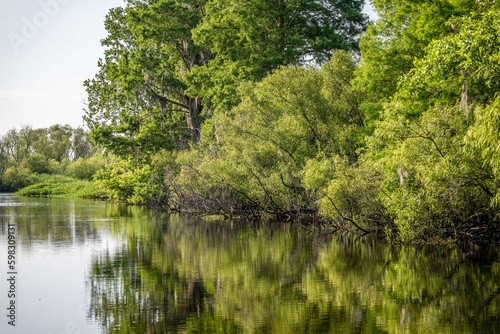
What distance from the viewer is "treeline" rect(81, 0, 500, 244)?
1880cm

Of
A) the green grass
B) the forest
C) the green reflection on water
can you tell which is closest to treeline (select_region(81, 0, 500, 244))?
the forest

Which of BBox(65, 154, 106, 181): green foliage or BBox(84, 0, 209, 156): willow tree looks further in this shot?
BBox(65, 154, 106, 181): green foliage

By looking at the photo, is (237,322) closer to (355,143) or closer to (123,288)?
(123,288)

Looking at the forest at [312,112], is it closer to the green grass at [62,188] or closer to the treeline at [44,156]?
the green grass at [62,188]

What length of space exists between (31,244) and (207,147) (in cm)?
1477

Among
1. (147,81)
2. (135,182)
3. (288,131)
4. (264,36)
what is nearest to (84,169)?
(135,182)

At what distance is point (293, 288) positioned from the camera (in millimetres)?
15727

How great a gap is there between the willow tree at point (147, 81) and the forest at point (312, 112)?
0.09 m

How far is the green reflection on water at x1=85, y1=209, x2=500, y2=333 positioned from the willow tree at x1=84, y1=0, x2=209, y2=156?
19.7 m

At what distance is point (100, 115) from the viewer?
4531 cm

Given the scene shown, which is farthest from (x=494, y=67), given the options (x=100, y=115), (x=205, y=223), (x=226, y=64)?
(x=100, y=115)

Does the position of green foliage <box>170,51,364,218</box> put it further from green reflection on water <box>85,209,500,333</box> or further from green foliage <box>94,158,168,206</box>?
green foliage <box>94,158,168,206</box>

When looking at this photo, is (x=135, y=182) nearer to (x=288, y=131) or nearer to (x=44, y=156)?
(x=288, y=131)

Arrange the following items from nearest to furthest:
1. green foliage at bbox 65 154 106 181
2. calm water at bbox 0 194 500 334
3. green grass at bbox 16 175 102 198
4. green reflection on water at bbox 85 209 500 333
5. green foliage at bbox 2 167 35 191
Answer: green reflection on water at bbox 85 209 500 333, calm water at bbox 0 194 500 334, green grass at bbox 16 175 102 198, green foliage at bbox 65 154 106 181, green foliage at bbox 2 167 35 191
